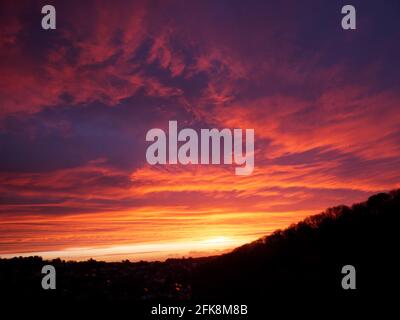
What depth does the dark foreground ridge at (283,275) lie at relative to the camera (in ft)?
31.0

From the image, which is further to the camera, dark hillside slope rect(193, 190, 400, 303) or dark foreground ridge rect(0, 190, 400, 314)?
dark foreground ridge rect(0, 190, 400, 314)

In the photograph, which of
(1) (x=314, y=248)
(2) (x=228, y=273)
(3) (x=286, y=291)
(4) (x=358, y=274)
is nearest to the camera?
(4) (x=358, y=274)

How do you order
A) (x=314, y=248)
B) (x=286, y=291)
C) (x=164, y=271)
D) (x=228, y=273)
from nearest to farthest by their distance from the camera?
1. (x=286, y=291)
2. (x=314, y=248)
3. (x=228, y=273)
4. (x=164, y=271)

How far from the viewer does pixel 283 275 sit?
11.5m

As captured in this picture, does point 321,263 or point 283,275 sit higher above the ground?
point 321,263

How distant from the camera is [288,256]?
13188 millimetres

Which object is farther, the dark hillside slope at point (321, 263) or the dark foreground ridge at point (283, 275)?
the dark foreground ridge at point (283, 275)

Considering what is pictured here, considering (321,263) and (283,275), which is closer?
(321,263)

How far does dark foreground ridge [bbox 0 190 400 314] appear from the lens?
9453mm
